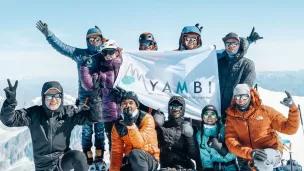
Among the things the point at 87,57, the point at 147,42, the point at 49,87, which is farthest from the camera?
the point at 147,42

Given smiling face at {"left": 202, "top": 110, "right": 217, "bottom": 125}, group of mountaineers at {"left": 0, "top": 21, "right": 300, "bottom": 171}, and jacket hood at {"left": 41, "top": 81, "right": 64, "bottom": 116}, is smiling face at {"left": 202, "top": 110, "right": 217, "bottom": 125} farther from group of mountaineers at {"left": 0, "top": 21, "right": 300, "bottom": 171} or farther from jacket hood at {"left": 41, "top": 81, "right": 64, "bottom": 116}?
jacket hood at {"left": 41, "top": 81, "right": 64, "bottom": 116}

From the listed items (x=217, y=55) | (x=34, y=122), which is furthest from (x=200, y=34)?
(x=34, y=122)

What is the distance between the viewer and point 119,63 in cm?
921

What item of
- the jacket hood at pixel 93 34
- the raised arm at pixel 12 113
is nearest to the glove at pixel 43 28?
the jacket hood at pixel 93 34

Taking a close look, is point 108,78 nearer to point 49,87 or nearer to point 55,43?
point 55,43

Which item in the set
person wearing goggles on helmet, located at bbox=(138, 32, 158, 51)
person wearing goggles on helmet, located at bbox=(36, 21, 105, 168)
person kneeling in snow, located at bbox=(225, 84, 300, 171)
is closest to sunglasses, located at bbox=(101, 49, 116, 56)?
person wearing goggles on helmet, located at bbox=(36, 21, 105, 168)

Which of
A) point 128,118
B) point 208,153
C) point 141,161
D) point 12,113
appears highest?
point 12,113

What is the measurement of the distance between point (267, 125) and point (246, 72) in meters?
1.92

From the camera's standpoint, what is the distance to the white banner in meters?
9.44

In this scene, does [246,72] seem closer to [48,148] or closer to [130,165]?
[130,165]

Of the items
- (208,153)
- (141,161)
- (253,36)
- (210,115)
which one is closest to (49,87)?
(141,161)

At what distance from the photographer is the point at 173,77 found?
32.4 ft

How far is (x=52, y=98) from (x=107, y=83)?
2239 millimetres

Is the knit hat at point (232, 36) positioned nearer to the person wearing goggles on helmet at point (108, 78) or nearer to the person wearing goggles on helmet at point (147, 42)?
the person wearing goggles on helmet at point (147, 42)
